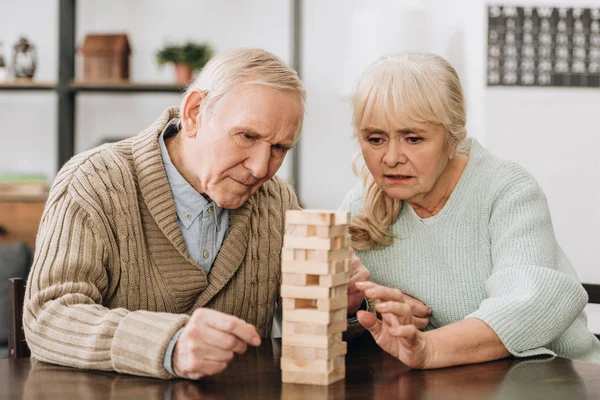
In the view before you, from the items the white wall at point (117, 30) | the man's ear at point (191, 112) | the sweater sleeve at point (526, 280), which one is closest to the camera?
the sweater sleeve at point (526, 280)

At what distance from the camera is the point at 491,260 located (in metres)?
1.88

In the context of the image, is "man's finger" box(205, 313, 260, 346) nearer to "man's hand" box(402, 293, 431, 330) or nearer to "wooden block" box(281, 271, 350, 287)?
"wooden block" box(281, 271, 350, 287)

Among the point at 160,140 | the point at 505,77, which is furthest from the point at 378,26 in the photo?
the point at 160,140

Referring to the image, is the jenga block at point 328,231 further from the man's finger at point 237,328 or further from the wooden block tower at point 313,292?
the man's finger at point 237,328

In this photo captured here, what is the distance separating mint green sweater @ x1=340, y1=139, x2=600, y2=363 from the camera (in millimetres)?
1629

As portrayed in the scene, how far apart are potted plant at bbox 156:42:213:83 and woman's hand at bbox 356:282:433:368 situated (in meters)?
2.84

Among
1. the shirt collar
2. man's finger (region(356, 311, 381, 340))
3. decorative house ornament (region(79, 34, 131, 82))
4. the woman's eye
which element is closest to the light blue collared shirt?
the shirt collar

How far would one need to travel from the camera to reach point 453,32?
12.2 ft

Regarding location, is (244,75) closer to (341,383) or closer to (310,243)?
(310,243)

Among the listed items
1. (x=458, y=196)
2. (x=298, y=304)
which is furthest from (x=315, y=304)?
(x=458, y=196)

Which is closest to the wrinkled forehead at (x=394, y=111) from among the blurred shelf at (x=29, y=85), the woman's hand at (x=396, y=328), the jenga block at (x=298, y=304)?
the woman's hand at (x=396, y=328)

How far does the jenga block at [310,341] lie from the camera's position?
1.29m

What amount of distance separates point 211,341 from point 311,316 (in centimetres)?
16

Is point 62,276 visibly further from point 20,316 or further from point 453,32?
point 453,32
